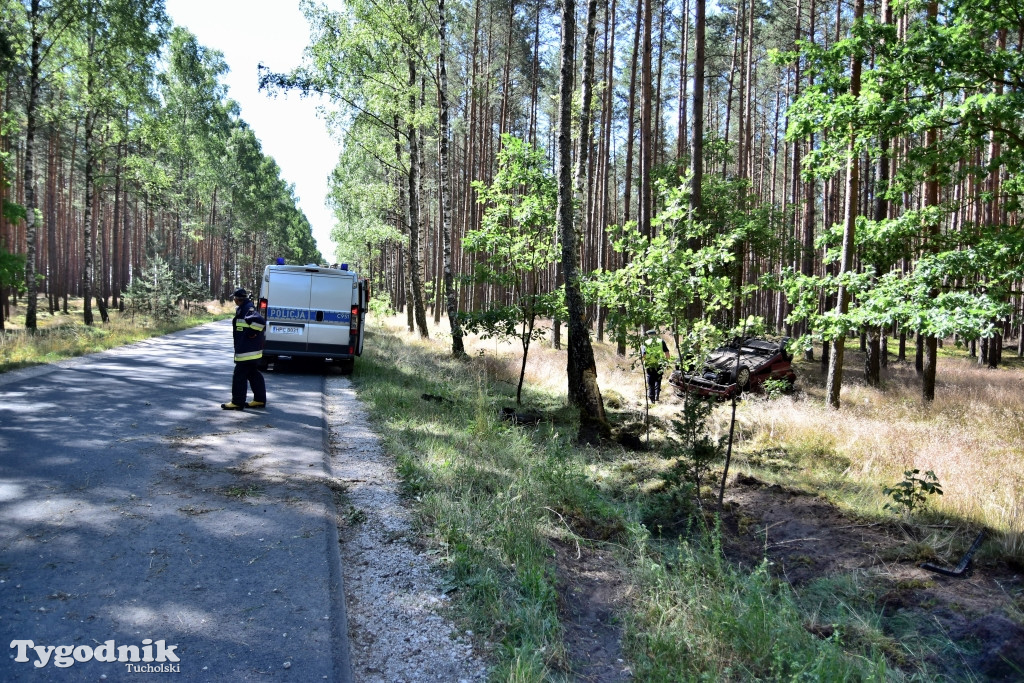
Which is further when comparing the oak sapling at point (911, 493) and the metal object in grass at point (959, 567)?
the oak sapling at point (911, 493)

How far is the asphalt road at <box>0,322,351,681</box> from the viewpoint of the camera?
2998 mm

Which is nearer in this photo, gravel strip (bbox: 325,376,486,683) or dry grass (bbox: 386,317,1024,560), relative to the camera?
gravel strip (bbox: 325,376,486,683)

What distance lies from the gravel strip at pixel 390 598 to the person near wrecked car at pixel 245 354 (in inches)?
134

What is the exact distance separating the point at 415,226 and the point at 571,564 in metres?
17.9

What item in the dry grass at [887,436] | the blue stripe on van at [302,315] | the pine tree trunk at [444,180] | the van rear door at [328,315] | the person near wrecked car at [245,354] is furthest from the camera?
the pine tree trunk at [444,180]

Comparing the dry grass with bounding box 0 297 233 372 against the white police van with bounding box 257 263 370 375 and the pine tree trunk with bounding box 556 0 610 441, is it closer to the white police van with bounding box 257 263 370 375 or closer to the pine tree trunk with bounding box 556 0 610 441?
the white police van with bounding box 257 263 370 375

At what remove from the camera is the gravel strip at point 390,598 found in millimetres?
3170

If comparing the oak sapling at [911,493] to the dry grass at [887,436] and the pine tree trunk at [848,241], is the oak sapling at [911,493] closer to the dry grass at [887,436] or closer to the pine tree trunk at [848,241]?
the dry grass at [887,436]

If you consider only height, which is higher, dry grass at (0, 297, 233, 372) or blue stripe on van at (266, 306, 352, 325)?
blue stripe on van at (266, 306, 352, 325)

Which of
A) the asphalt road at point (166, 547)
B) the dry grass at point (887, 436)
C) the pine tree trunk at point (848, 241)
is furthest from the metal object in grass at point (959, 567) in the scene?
the pine tree trunk at point (848, 241)

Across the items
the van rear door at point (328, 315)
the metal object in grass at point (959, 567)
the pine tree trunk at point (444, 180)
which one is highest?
the pine tree trunk at point (444, 180)

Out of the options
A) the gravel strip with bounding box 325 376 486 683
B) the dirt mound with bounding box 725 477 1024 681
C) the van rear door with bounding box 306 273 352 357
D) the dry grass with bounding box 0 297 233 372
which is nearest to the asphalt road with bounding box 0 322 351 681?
the gravel strip with bounding box 325 376 486 683

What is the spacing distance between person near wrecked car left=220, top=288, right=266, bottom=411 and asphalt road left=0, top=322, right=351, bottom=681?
0.68 metres

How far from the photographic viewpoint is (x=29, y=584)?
11.5 feet
